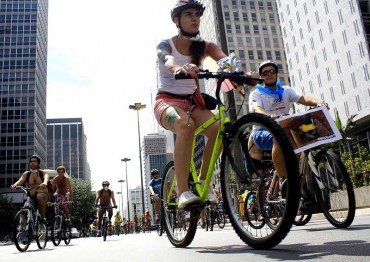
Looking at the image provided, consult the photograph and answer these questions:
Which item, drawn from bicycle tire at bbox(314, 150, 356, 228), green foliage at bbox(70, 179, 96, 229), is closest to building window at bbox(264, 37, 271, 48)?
green foliage at bbox(70, 179, 96, 229)

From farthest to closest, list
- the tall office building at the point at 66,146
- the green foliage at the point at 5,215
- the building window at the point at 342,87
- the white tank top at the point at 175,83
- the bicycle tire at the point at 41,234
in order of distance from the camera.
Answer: the tall office building at the point at 66,146 < the green foliage at the point at 5,215 < the building window at the point at 342,87 < the bicycle tire at the point at 41,234 < the white tank top at the point at 175,83

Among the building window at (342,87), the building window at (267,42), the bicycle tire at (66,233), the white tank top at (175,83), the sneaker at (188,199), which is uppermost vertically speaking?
the building window at (267,42)

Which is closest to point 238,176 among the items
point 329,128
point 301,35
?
point 329,128

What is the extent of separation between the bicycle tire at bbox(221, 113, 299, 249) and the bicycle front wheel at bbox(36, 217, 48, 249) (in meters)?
4.96

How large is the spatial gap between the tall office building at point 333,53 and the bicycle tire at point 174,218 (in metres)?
40.5

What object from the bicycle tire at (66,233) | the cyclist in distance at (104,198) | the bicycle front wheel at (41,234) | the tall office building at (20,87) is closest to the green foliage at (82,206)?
the tall office building at (20,87)

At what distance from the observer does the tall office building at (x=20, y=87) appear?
294ft

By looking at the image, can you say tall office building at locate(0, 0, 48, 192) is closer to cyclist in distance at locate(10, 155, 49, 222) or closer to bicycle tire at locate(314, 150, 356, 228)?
cyclist in distance at locate(10, 155, 49, 222)

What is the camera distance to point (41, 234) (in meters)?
7.03

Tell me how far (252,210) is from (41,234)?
16.7ft

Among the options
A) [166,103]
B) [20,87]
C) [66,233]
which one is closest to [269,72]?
[166,103]

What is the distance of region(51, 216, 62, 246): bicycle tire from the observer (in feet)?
26.9

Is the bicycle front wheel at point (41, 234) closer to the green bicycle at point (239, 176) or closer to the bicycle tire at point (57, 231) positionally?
the bicycle tire at point (57, 231)

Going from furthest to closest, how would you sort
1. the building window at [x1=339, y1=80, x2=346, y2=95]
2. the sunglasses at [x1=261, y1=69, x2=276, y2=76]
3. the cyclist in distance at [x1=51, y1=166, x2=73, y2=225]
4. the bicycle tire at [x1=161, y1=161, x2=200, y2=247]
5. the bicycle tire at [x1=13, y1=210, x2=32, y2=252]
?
the building window at [x1=339, y1=80, x2=346, y2=95], the cyclist in distance at [x1=51, y1=166, x2=73, y2=225], the bicycle tire at [x1=13, y1=210, x2=32, y2=252], the sunglasses at [x1=261, y1=69, x2=276, y2=76], the bicycle tire at [x1=161, y1=161, x2=200, y2=247]
